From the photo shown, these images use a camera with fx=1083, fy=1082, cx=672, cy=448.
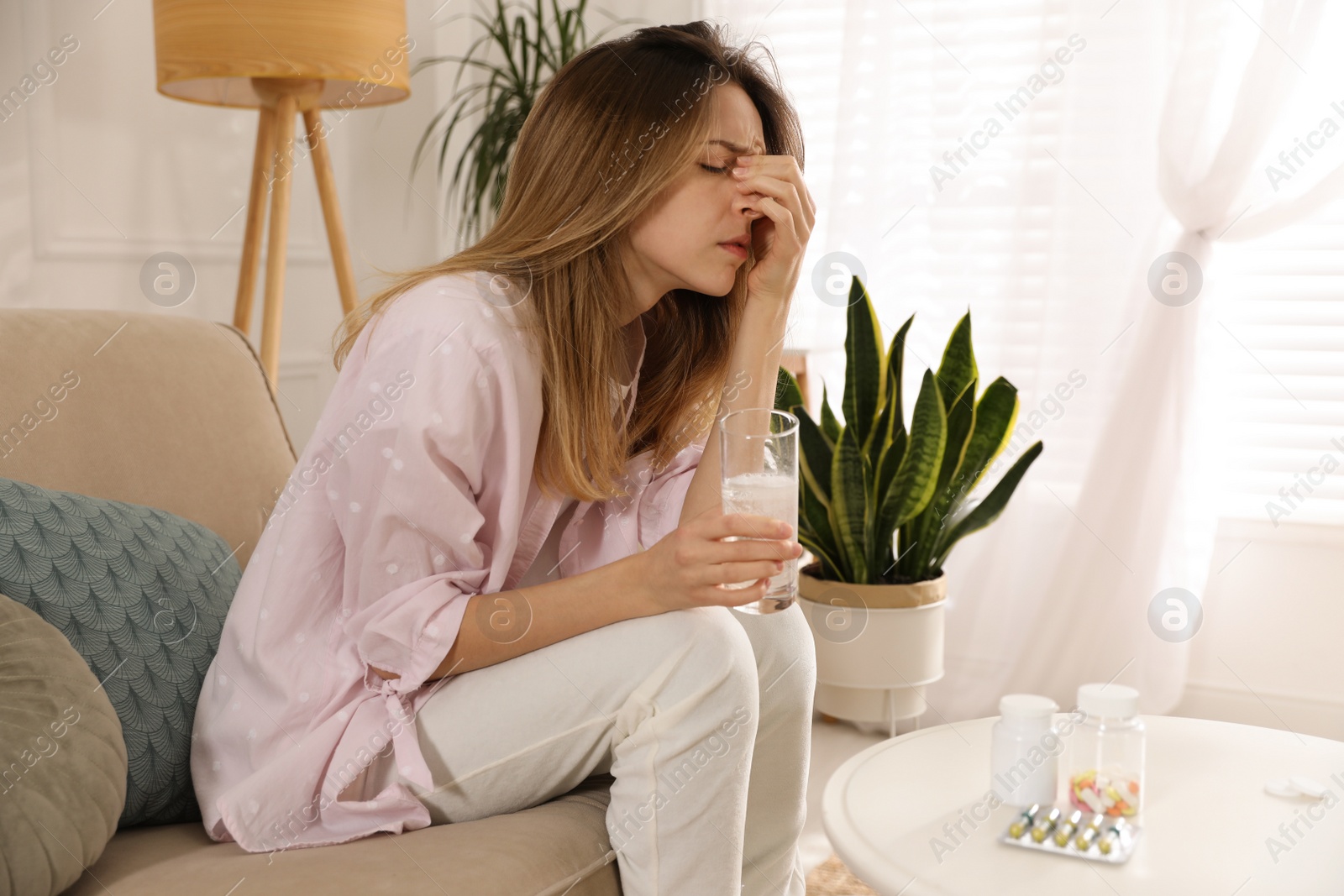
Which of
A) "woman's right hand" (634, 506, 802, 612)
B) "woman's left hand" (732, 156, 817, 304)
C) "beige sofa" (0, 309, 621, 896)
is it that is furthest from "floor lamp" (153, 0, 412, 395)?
"woman's right hand" (634, 506, 802, 612)

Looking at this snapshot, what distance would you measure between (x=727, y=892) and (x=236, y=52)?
166 centimetres

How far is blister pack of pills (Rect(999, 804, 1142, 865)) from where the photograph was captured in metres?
1.02

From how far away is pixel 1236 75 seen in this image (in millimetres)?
2328

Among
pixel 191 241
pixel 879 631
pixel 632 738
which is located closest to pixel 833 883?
pixel 879 631

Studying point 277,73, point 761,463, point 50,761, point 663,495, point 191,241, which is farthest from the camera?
point 191,241

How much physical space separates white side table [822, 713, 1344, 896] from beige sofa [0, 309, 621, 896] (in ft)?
0.94

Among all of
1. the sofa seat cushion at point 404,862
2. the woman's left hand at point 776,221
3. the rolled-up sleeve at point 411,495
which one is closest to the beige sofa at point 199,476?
the sofa seat cushion at point 404,862

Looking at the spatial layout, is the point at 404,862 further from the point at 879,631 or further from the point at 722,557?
the point at 879,631

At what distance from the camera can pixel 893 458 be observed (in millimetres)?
2127

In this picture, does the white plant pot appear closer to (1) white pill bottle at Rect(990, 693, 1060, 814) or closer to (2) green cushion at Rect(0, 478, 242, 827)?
(1) white pill bottle at Rect(990, 693, 1060, 814)

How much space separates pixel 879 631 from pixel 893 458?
35cm

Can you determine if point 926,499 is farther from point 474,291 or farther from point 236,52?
point 236,52

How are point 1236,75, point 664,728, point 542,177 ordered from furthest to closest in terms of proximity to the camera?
point 1236,75 < point 542,177 < point 664,728

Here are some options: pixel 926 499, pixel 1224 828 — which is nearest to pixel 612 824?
pixel 1224 828
